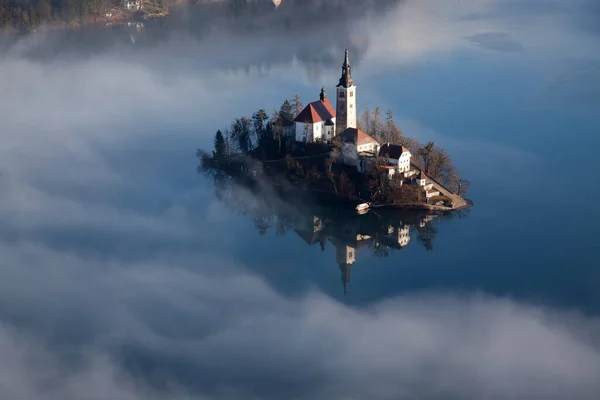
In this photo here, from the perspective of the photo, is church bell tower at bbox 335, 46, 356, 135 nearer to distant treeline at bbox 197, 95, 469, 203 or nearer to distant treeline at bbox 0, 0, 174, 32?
distant treeline at bbox 197, 95, 469, 203

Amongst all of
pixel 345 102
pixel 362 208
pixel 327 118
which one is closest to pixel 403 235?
pixel 362 208

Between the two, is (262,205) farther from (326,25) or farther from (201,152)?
(326,25)

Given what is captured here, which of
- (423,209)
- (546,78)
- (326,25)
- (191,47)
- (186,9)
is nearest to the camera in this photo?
(423,209)

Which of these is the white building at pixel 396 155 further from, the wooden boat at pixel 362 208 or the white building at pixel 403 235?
the white building at pixel 403 235

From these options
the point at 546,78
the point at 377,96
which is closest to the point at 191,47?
the point at 377,96

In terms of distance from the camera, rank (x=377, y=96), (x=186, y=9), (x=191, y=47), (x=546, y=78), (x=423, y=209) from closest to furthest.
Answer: (x=423, y=209)
(x=377, y=96)
(x=546, y=78)
(x=191, y=47)
(x=186, y=9)

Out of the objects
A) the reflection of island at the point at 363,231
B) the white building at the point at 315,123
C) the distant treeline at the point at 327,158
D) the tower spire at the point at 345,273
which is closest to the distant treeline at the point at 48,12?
the distant treeline at the point at 327,158

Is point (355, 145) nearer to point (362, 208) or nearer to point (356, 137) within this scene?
point (356, 137)

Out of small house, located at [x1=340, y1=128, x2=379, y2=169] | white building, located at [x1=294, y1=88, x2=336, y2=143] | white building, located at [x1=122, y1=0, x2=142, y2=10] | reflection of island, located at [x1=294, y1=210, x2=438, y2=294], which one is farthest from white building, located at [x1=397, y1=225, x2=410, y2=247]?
white building, located at [x1=122, y1=0, x2=142, y2=10]
